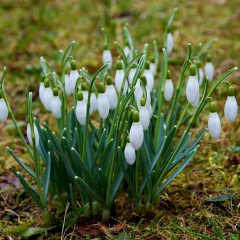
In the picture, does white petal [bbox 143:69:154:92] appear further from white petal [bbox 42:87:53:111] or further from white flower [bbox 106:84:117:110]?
white petal [bbox 42:87:53:111]

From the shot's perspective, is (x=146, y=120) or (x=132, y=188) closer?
(x=146, y=120)

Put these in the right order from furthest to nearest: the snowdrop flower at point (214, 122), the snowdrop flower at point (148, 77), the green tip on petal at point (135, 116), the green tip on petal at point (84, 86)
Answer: the snowdrop flower at point (148, 77)
the green tip on petal at point (84, 86)
the snowdrop flower at point (214, 122)
the green tip on petal at point (135, 116)

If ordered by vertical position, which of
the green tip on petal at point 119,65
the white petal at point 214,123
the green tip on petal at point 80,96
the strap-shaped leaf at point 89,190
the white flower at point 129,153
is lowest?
the strap-shaped leaf at point 89,190

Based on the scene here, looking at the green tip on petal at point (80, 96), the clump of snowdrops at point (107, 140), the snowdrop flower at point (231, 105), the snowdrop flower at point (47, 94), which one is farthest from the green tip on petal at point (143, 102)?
the snowdrop flower at point (47, 94)

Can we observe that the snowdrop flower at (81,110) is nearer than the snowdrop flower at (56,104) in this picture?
Yes

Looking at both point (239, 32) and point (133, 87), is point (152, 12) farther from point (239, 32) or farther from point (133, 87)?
point (133, 87)

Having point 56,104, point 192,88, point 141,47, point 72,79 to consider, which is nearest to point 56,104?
point 56,104

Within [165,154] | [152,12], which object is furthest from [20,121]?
[152,12]

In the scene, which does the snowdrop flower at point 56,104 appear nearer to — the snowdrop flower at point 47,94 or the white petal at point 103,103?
the snowdrop flower at point 47,94
